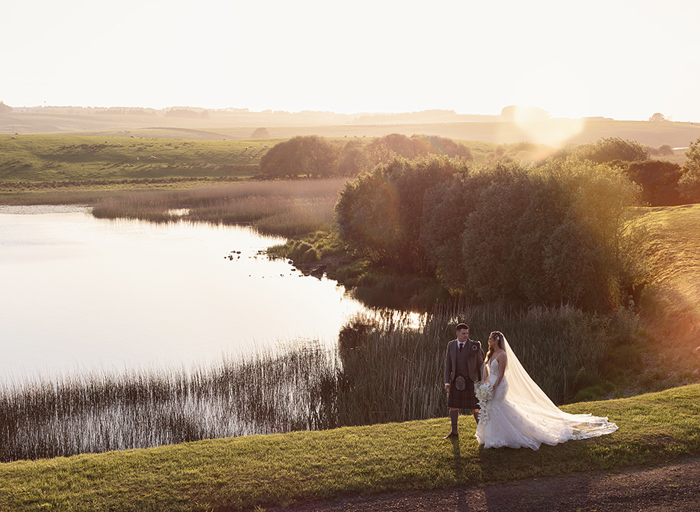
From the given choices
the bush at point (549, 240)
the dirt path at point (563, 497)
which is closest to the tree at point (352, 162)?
the bush at point (549, 240)

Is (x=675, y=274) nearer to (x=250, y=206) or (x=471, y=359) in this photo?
(x=471, y=359)

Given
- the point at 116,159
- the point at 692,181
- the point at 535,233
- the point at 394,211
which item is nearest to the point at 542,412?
the point at 535,233

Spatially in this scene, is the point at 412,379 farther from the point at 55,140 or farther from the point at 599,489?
the point at 55,140

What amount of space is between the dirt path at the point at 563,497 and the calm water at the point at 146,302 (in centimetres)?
1401

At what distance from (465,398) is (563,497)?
2.51 metres

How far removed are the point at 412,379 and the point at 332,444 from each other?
18.8ft

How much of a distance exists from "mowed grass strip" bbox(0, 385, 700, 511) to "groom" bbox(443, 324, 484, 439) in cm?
87

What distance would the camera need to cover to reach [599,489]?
10.1 metres

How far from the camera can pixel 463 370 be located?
38.0 feet

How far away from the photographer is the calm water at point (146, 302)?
24.0 metres

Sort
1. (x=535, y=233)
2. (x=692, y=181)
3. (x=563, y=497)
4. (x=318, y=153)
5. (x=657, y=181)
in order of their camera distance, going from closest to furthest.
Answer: (x=563, y=497), (x=535, y=233), (x=692, y=181), (x=657, y=181), (x=318, y=153)

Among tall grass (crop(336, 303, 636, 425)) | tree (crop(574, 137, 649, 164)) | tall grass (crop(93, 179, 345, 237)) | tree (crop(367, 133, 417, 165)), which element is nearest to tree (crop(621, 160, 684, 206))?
tree (crop(574, 137, 649, 164))

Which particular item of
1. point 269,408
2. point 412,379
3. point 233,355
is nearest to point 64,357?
point 233,355

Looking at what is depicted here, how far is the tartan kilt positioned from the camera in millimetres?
11633
